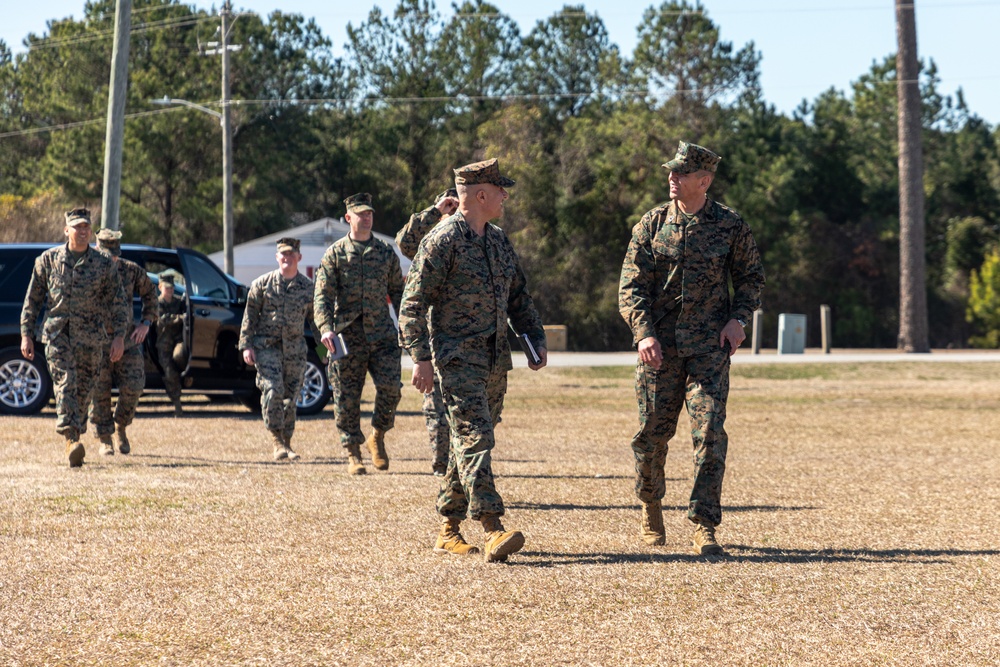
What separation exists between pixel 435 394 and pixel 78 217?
3.61 meters

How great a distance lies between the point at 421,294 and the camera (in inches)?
277

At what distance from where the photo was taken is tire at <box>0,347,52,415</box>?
648 inches

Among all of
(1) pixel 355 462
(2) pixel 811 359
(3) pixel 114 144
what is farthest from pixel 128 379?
(2) pixel 811 359

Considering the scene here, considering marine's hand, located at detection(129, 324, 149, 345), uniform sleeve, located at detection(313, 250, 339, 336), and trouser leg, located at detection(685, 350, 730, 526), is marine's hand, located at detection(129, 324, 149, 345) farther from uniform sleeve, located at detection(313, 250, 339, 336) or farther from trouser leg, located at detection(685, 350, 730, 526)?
trouser leg, located at detection(685, 350, 730, 526)

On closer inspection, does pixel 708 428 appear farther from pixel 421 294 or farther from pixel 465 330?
pixel 421 294

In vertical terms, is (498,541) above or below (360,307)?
below

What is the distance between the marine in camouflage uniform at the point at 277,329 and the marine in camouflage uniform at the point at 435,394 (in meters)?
2.09

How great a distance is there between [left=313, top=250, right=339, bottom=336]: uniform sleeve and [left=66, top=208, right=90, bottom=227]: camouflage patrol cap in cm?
206

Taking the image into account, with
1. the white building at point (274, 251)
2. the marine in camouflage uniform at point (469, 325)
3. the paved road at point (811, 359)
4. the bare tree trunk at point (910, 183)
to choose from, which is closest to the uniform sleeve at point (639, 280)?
the marine in camouflage uniform at point (469, 325)

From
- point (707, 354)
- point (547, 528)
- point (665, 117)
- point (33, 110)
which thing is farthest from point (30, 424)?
point (33, 110)

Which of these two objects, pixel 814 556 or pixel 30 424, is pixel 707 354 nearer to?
pixel 814 556

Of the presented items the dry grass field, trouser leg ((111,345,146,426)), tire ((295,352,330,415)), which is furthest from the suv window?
trouser leg ((111,345,146,426))

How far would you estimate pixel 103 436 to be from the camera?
1237cm

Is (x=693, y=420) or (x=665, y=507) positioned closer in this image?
(x=693, y=420)
